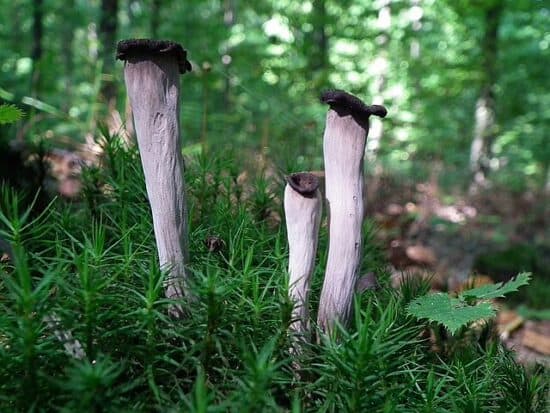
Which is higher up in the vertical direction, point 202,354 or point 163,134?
point 163,134

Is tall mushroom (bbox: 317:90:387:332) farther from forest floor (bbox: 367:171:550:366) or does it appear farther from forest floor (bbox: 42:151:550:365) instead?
forest floor (bbox: 367:171:550:366)

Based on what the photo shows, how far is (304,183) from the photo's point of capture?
51.3 inches

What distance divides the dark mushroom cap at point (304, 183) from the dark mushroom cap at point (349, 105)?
0.74ft

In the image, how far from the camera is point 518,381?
4.60 feet

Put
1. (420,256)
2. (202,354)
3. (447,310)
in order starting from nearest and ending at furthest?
1. (202,354)
2. (447,310)
3. (420,256)

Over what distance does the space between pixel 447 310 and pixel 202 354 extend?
32.4 inches

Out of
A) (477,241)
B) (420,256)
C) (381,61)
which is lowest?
(477,241)

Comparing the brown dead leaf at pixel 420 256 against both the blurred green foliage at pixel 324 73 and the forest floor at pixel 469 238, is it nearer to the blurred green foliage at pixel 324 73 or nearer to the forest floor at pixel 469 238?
the forest floor at pixel 469 238

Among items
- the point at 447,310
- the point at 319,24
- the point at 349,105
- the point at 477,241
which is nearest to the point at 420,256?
the point at 477,241

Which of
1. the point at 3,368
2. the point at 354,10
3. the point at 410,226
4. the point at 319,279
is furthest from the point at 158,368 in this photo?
the point at 354,10

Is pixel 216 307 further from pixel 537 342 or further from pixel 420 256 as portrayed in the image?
pixel 420 256

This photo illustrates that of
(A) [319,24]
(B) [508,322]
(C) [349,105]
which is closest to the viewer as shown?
(C) [349,105]

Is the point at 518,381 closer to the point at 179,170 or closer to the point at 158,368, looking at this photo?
the point at 158,368

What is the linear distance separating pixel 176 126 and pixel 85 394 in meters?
0.77
